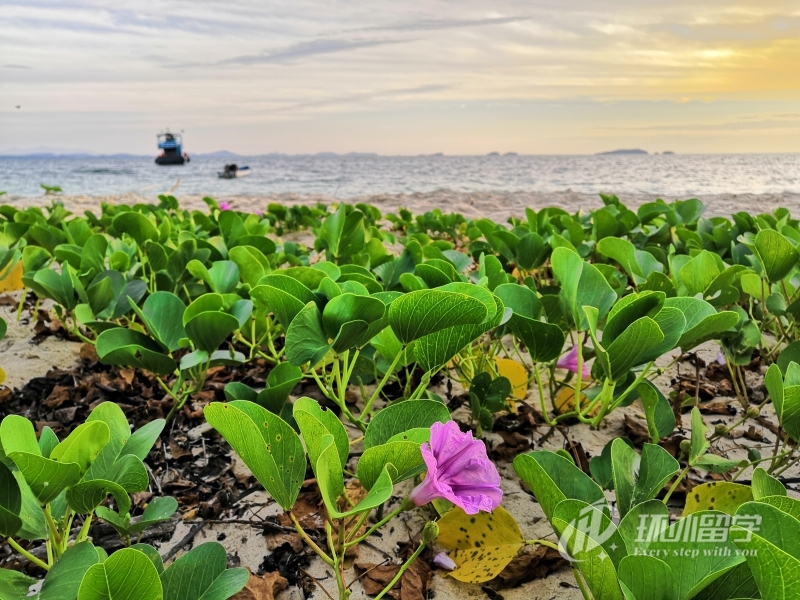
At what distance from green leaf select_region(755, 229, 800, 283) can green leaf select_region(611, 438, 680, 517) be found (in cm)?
92

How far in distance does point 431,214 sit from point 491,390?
3.02 m

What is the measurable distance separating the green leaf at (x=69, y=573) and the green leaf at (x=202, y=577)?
0.10 meters

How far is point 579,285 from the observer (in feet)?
4.69

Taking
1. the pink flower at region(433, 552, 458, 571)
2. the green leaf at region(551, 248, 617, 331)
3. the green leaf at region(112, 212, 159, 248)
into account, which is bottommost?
the pink flower at region(433, 552, 458, 571)

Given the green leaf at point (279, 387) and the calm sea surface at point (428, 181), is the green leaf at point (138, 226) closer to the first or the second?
the green leaf at point (279, 387)

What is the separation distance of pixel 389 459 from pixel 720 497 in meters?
0.63

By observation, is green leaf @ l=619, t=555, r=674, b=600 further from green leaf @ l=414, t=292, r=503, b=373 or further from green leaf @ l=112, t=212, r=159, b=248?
green leaf @ l=112, t=212, r=159, b=248

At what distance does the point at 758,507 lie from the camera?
0.66 metres

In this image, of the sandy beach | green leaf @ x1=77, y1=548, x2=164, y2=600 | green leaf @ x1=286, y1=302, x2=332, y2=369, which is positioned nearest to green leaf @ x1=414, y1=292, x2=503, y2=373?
green leaf @ x1=286, y1=302, x2=332, y2=369

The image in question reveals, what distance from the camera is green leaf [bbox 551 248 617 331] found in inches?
52.1

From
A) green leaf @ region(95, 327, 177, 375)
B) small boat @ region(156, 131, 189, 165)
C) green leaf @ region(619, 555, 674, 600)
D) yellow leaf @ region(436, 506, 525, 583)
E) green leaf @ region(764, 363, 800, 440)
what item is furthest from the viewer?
small boat @ region(156, 131, 189, 165)

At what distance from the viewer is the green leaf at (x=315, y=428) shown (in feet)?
2.50

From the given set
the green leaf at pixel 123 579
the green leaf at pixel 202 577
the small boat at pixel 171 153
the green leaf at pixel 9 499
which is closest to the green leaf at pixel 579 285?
the green leaf at pixel 202 577

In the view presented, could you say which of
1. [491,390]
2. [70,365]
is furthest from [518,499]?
[70,365]
